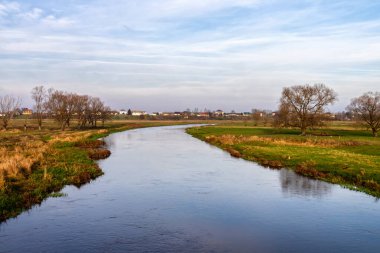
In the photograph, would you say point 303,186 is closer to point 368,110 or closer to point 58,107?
point 368,110

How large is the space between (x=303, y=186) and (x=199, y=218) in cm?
1161

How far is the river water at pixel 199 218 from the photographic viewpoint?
14922mm

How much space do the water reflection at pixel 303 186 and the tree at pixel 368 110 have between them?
2185 inches

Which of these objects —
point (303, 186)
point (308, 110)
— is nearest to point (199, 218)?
point (303, 186)

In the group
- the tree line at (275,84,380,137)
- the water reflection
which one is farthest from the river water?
the tree line at (275,84,380,137)

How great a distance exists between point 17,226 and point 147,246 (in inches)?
268

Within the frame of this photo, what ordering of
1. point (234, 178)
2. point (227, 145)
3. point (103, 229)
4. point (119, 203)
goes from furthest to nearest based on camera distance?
1. point (227, 145)
2. point (234, 178)
3. point (119, 203)
4. point (103, 229)

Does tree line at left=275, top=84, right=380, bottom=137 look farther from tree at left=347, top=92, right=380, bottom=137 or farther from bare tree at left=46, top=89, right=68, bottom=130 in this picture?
bare tree at left=46, top=89, right=68, bottom=130

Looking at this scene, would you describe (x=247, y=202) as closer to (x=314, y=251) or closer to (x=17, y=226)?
(x=314, y=251)

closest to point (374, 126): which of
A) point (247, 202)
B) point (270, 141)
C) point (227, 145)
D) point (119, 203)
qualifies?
point (270, 141)

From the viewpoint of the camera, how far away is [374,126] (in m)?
79.2

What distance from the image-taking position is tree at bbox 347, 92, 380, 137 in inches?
3086

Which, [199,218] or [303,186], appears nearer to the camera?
[199,218]

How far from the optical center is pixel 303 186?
27047 mm
